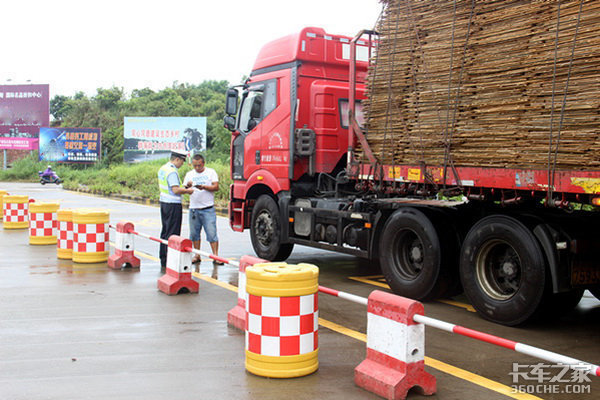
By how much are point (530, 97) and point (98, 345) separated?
15.5 ft

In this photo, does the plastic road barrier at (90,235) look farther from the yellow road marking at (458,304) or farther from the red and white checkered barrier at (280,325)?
the red and white checkered barrier at (280,325)

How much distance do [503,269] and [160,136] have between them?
37.9m

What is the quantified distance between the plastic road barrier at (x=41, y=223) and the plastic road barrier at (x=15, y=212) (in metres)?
3.53

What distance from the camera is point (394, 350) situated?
454 centimetres

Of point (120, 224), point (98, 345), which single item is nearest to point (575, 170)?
point (98, 345)

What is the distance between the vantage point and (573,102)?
5.81m

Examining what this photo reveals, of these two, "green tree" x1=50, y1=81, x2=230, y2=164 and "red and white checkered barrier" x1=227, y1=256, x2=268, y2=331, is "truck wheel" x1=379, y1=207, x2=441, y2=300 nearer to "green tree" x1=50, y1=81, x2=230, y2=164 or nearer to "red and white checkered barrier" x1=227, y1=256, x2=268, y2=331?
"red and white checkered barrier" x1=227, y1=256, x2=268, y2=331

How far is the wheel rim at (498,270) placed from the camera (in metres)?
6.63

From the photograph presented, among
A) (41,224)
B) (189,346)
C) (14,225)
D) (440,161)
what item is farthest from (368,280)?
(14,225)

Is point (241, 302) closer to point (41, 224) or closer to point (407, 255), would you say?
point (407, 255)

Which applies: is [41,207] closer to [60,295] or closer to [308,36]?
[60,295]

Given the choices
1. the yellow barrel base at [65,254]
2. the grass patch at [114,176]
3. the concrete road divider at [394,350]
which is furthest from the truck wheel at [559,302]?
the grass patch at [114,176]

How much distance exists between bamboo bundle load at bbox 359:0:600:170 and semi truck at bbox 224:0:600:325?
0.7 inches

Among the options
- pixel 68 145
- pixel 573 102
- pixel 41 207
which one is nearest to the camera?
pixel 573 102
